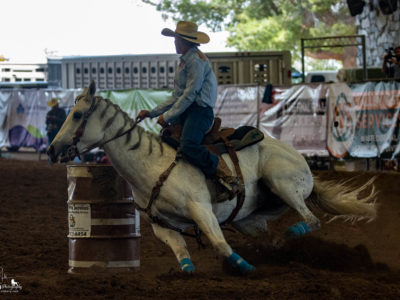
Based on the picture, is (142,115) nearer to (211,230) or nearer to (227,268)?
(211,230)

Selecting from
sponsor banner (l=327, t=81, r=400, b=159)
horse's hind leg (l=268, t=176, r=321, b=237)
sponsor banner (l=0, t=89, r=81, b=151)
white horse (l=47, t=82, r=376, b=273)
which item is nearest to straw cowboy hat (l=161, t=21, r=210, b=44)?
white horse (l=47, t=82, r=376, b=273)

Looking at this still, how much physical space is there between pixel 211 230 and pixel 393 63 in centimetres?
908

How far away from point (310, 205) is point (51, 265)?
2.80 metres

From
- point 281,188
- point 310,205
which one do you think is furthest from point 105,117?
point 310,205

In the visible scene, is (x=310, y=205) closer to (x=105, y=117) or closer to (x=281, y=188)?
(x=281, y=188)

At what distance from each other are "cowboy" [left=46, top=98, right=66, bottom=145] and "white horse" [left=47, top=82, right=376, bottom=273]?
11.8 metres

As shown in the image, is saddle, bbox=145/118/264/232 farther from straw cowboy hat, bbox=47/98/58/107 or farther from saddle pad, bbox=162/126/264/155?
straw cowboy hat, bbox=47/98/58/107

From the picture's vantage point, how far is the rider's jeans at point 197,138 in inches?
242

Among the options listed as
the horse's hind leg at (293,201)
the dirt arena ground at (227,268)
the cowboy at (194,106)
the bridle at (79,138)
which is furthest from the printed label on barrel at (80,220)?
the horse's hind leg at (293,201)

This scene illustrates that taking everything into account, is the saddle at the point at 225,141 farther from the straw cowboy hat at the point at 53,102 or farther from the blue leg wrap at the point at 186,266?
the straw cowboy hat at the point at 53,102

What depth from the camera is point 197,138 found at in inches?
245

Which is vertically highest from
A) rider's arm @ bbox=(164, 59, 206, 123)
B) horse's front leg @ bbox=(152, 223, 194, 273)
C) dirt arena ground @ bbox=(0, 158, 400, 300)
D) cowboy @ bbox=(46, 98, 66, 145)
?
rider's arm @ bbox=(164, 59, 206, 123)

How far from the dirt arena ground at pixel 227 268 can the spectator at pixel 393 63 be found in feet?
11.4

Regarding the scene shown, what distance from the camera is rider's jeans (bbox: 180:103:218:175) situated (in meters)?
6.14
